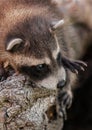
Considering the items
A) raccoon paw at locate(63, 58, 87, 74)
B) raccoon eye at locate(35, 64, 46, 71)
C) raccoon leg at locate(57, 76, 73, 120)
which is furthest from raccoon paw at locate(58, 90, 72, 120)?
raccoon eye at locate(35, 64, 46, 71)

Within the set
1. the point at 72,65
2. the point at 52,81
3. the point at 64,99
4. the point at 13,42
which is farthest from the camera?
the point at 64,99

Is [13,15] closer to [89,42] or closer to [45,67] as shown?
[45,67]

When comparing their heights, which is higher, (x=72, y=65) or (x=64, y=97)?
(x=72, y=65)

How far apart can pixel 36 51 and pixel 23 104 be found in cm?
41

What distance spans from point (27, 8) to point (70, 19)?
1.36m

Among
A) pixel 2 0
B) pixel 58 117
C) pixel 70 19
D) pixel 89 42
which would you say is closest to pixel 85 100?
pixel 89 42

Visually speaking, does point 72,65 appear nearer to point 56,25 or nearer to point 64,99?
point 64,99

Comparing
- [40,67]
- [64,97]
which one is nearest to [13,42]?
[40,67]

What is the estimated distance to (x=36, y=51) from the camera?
3.25 m

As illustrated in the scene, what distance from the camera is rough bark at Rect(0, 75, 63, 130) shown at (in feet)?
10.7

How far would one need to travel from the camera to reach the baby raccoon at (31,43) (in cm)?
326

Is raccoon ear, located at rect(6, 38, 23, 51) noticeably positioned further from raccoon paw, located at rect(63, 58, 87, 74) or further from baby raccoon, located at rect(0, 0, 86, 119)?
raccoon paw, located at rect(63, 58, 87, 74)

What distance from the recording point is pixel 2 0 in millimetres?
3795

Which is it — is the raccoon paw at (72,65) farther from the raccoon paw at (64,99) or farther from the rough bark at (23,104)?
the rough bark at (23,104)
